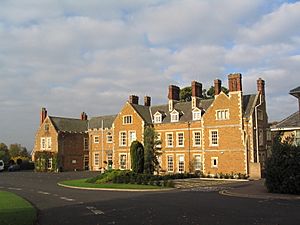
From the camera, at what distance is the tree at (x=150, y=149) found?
47094mm

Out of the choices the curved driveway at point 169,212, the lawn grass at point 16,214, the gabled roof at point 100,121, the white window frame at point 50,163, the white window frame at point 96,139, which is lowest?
the curved driveway at point 169,212

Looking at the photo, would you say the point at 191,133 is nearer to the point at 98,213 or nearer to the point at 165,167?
the point at 165,167

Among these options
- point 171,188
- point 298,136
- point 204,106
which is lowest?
point 171,188

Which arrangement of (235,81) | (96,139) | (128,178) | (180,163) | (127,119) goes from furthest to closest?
(96,139), (127,119), (180,163), (235,81), (128,178)

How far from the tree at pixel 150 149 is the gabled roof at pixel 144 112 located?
22.0ft

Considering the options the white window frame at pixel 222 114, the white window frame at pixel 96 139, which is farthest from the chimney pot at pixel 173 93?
the white window frame at pixel 96 139

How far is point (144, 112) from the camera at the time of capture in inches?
2266

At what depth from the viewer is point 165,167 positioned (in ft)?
171

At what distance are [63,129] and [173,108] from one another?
21466 mm

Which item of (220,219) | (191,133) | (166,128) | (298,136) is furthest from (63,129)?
(220,219)

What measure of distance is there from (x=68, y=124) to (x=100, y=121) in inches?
227

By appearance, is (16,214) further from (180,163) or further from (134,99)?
(134,99)

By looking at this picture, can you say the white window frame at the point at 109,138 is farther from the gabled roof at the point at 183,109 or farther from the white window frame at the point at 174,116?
the white window frame at the point at 174,116

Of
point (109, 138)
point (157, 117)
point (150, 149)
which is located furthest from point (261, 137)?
point (109, 138)
